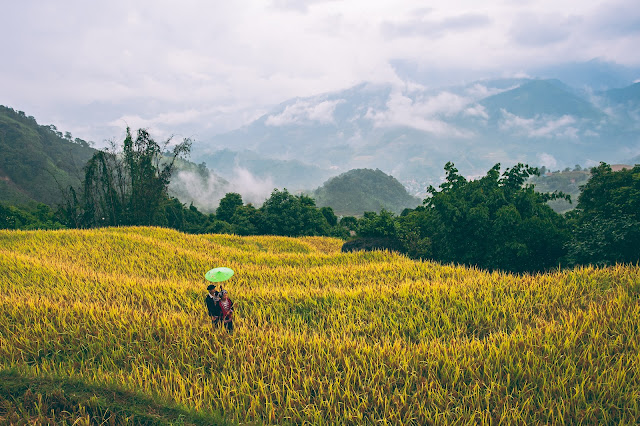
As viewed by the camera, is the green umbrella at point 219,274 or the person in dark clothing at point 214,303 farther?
the person in dark clothing at point 214,303

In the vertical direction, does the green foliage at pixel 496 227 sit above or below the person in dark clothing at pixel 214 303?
above

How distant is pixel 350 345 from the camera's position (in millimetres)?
7145

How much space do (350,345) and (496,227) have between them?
535 inches

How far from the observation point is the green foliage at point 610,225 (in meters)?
14.9

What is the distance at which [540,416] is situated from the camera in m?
5.24

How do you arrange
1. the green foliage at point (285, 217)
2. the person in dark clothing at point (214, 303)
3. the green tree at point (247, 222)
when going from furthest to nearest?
the green foliage at point (285, 217) < the green tree at point (247, 222) < the person in dark clothing at point (214, 303)

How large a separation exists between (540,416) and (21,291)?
13962 millimetres

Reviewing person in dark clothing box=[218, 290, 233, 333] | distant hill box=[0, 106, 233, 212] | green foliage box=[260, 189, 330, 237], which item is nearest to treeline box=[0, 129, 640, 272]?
green foliage box=[260, 189, 330, 237]

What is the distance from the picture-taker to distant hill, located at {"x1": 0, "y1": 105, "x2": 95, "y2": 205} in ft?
304

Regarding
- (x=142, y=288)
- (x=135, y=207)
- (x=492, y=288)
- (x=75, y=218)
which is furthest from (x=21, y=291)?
(x=75, y=218)

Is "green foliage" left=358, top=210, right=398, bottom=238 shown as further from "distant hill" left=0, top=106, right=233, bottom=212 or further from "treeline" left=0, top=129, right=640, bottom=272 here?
"distant hill" left=0, top=106, right=233, bottom=212

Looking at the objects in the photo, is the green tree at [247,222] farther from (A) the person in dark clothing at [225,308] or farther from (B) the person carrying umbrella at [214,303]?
(B) the person carrying umbrella at [214,303]

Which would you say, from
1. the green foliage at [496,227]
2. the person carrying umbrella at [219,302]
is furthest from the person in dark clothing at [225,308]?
the green foliage at [496,227]

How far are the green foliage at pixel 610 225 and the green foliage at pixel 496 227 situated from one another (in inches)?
65.3
